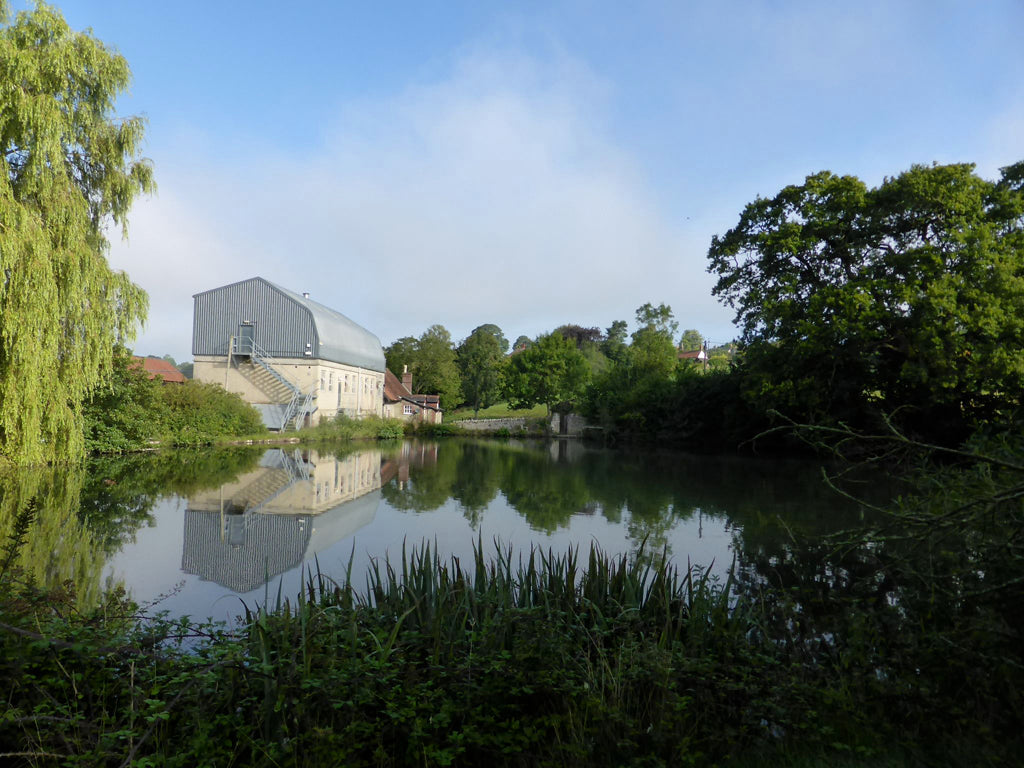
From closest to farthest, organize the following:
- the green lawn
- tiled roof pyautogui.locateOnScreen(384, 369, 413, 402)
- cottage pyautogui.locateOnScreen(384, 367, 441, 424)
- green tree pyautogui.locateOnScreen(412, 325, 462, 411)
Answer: tiled roof pyautogui.locateOnScreen(384, 369, 413, 402), cottage pyautogui.locateOnScreen(384, 367, 441, 424), the green lawn, green tree pyautogui.locateOnScreen(412, 325, 462, 411)

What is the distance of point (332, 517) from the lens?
11648mm

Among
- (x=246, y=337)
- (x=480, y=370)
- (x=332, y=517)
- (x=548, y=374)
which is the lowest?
(x=332, y=517)

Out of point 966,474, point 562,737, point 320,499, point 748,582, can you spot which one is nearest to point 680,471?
point 320,499

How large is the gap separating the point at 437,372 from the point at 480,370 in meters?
5.15

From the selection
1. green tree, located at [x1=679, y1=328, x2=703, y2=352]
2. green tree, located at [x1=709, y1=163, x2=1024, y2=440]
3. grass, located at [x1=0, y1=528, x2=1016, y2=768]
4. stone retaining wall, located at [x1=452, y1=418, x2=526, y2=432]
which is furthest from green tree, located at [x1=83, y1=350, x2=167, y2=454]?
green tree, located at [x1=679, y1=328, x2=703, y2=352]

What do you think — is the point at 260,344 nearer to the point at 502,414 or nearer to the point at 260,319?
the point at 260,319

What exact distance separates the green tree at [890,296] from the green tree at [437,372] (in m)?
42.2

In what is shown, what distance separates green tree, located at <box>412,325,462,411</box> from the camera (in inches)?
2618

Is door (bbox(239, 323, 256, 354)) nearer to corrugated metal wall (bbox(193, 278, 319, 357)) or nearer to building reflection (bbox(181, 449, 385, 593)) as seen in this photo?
corrugated metal wall (bbox(193, 278, 319, 357))

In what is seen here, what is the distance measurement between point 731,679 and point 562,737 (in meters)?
1.17

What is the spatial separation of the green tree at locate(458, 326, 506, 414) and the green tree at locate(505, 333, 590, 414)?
1234cm

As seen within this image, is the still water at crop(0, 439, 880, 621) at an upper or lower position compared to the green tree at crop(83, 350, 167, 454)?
lower

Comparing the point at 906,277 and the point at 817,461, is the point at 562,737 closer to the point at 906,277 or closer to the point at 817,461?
the point at 906,277

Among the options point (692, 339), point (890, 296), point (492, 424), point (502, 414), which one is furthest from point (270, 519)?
point (692, 339)
